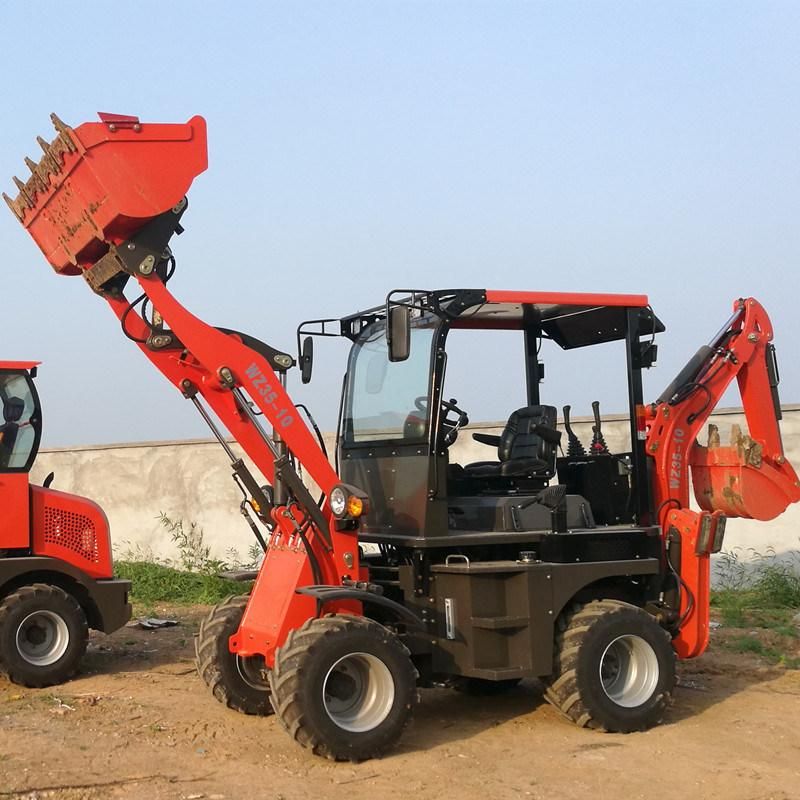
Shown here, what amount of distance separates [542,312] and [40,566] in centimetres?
439

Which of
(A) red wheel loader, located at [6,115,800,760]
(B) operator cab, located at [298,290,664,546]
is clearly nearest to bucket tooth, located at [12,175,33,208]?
(A) red wheel loader, located at [6,115,800,760]

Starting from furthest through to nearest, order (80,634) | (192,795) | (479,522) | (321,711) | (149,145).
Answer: (80,634), (479,522), (149,145), (321,711), (192,795)

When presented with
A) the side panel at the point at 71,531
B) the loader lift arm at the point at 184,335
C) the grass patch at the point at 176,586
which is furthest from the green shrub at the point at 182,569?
the loader lift arm at the point at 184,335

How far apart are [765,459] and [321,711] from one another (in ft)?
13.0

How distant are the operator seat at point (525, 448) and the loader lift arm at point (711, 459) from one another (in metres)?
0.76

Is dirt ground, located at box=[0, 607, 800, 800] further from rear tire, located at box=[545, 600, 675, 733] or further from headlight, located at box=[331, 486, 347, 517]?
headlight, located at box=[331, 486, 347, 517]

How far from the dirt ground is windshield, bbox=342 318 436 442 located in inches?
76.5

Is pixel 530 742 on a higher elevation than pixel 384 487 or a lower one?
lower

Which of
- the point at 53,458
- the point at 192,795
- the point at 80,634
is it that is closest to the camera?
the point at 192,795

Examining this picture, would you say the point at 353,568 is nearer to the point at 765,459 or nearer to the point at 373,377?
the point at 373,377

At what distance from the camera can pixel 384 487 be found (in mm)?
7473

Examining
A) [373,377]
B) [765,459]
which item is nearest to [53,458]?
[373,377]

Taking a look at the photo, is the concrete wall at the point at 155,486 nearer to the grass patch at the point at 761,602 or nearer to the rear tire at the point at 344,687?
the grass patch at the point at 761,602

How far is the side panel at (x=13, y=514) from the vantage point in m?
8.89
